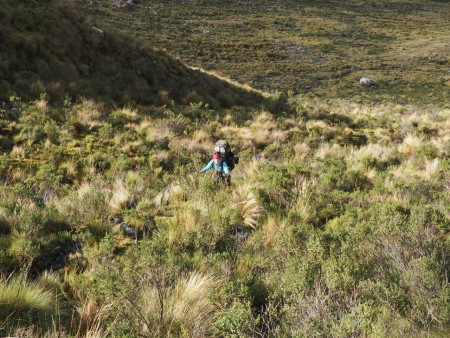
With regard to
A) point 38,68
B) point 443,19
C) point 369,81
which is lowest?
point 369,81

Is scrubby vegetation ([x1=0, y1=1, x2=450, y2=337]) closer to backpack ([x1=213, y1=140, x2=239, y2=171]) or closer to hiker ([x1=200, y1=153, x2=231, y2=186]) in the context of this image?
hiker ([x1=200, y1=153, x2=231, y2=186])

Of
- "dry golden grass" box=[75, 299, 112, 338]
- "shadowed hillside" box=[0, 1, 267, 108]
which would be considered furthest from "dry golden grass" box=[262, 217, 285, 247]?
"shadowed hillside" box=[0, 1, 267, 108]

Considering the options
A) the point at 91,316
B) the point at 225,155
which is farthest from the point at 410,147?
the point at 91,316

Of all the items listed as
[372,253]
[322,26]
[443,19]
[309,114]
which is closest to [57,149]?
[372,253]

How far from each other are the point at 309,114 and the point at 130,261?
1379cm

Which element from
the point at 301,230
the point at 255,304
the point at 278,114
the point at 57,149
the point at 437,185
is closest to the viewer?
the point at 255,304

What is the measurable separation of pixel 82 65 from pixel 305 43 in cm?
4732

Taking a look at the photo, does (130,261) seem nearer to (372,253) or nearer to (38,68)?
(372,253)

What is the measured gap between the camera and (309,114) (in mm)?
15969

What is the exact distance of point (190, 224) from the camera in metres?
4.88

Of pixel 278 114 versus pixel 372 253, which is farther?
pixel 278 114

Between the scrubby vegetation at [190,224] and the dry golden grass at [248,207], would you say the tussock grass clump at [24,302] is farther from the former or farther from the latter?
the dry golden grass at [248,207]

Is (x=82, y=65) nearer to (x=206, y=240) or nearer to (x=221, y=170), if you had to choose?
(x=221, y=170)

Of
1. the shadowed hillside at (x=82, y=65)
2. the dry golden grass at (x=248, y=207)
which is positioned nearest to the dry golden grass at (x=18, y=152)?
the shadowed hillside at (x=82, y=65)
